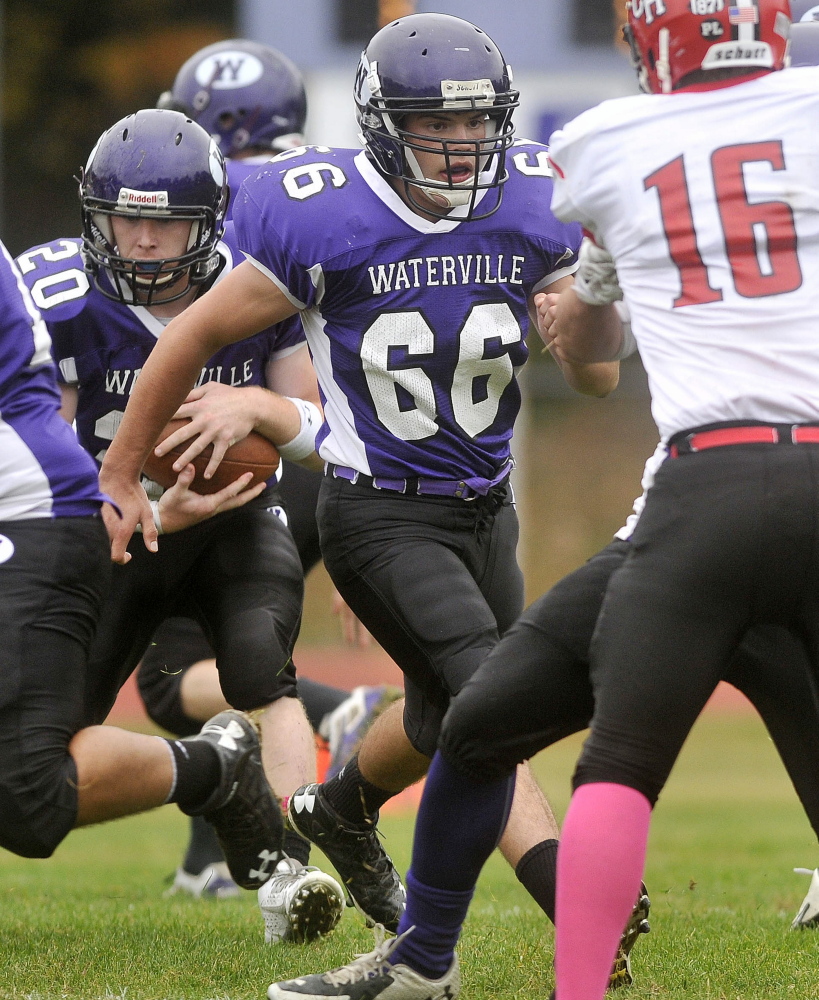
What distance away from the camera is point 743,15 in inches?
101

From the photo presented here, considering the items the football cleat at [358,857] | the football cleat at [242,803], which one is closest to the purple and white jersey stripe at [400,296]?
the football cleat at [242,803]

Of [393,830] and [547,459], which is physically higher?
[393,830]

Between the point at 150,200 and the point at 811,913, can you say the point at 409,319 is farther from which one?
the point at 811,913

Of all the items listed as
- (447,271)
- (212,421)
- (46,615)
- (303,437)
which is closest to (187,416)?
(212,421)

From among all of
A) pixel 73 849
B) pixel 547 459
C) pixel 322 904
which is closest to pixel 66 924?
pixel 322 904

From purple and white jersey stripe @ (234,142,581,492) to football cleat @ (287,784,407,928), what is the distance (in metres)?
0.89

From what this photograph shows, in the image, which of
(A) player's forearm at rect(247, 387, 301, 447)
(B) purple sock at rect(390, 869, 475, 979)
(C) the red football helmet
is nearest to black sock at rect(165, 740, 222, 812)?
(B) purple sock at rect(390, 869, 475, 979)

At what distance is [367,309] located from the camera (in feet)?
11.4

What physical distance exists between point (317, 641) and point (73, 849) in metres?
6.35

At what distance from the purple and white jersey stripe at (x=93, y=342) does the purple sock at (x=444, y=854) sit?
151 centimetres

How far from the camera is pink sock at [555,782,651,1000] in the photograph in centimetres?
242

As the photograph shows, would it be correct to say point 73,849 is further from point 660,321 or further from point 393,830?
point 660,321

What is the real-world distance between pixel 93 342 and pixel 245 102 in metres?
2.25

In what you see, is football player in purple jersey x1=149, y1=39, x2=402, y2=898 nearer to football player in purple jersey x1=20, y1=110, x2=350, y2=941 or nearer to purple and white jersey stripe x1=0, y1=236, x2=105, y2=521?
football player in purple jersey x1=20, y1=110, x2=350, y2=941
